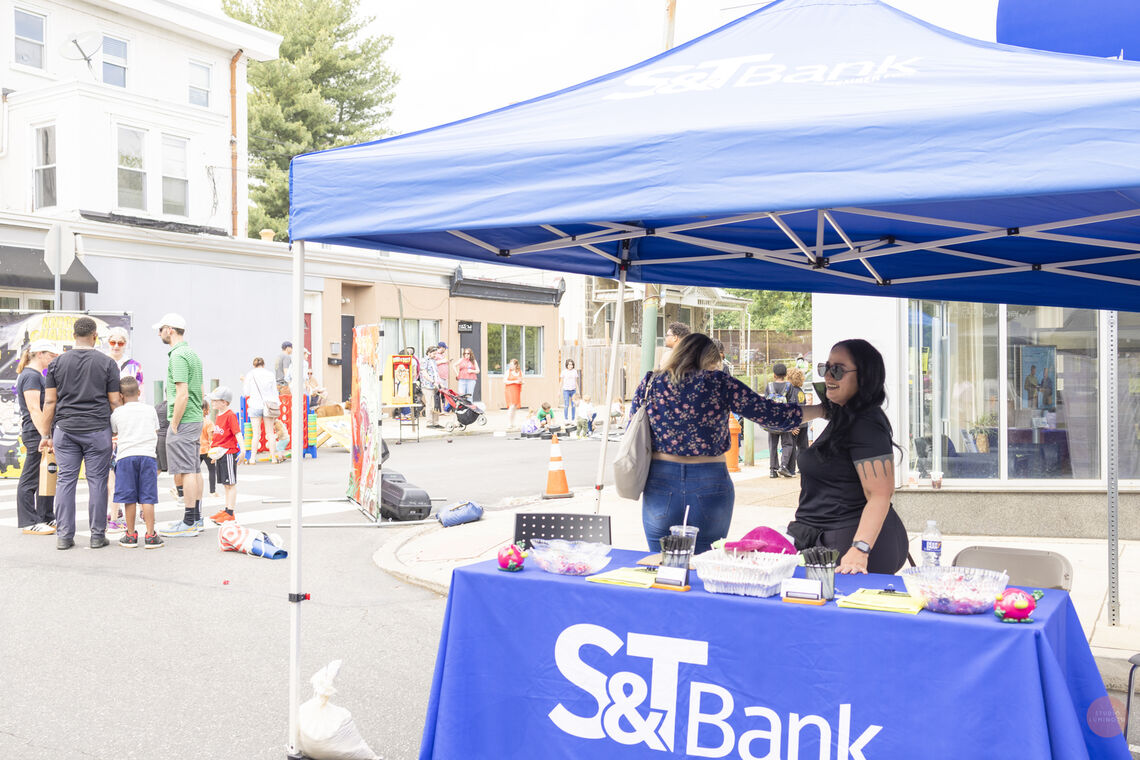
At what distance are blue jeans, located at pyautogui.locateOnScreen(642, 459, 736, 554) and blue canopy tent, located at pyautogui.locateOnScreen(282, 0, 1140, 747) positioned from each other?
1.21 metres

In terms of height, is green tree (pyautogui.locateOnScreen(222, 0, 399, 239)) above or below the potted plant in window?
above

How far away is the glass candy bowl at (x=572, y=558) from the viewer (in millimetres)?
3895

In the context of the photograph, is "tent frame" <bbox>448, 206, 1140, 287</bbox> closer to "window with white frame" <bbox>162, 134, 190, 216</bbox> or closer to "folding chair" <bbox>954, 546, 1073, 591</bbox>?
"folding chair" <bbox>954, 546, 1073, 591</bbox>

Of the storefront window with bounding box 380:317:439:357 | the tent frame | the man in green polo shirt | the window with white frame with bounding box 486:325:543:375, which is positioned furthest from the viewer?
the window with white frame with bounding box 486:325:543:375

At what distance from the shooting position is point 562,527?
15.3 ft

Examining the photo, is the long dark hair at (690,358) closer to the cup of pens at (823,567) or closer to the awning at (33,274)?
the cup of pens at (823,567)

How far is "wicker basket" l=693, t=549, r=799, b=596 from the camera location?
3.48 meters

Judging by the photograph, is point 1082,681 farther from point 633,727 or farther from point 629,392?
point 629,392

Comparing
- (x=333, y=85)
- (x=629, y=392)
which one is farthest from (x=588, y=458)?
(x=333, y=85)

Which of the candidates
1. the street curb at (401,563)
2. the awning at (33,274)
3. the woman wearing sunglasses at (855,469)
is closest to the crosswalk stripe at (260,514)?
the street curb at (401,563)

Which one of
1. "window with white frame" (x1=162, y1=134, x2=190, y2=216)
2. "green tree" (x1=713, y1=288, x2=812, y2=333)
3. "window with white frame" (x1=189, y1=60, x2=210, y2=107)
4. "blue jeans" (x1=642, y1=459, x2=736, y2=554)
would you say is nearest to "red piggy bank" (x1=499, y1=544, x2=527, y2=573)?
"blue jeans" (x1=642, y1=459, x2=736, y2=554)

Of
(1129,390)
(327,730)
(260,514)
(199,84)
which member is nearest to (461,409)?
(199,84)

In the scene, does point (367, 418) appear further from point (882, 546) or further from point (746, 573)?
point (746, 573)

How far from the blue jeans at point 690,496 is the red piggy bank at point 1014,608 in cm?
186
